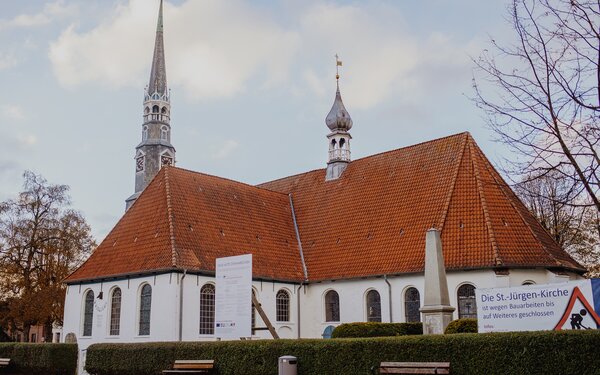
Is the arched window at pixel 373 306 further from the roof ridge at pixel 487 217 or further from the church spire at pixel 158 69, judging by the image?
the church spire at pixel 158 69

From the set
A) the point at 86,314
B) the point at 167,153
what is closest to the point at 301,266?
the point at 86,314

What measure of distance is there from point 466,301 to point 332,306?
704 centimetres

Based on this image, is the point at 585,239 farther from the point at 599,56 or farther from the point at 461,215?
the point at 599,56

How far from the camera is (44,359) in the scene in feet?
72.3

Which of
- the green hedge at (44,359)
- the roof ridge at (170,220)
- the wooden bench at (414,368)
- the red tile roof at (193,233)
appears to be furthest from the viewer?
the red tile roof at (193,233)

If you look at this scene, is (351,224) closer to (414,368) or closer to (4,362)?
(4,362)

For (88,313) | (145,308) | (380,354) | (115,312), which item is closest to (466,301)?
(380,354)

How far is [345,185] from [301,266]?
528 cm

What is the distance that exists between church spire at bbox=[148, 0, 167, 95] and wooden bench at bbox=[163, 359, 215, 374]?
43322 mm

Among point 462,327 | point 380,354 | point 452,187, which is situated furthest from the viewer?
point 452,187

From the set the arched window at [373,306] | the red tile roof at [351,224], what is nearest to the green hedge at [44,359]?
the red tile roof at [351,224]

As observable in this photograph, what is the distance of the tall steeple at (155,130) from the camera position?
54.3m

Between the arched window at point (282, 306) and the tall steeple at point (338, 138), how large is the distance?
26.3ft

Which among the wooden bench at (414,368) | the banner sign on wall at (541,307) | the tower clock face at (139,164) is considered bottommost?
the wooden bench at (414,368)
